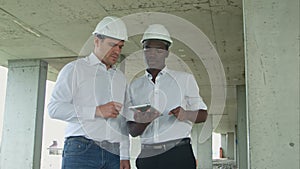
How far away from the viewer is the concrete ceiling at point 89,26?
171 inches

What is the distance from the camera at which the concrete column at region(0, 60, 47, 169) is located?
670 centimetres

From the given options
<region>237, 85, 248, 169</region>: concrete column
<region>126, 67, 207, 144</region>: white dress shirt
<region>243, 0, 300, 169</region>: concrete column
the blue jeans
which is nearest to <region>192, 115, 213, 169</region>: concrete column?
<region>237, 85, 248, 169</region>: concrete column

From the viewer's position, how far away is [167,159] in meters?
2.16

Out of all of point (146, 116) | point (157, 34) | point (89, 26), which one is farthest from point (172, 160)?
point (89, 26)

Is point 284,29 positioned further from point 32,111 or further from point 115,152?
point 32,111

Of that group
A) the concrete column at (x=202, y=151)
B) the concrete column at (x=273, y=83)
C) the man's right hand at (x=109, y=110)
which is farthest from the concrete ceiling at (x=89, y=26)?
the concrete column at (x=202, y=151)

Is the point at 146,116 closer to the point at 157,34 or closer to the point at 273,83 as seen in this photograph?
the point at 157,34

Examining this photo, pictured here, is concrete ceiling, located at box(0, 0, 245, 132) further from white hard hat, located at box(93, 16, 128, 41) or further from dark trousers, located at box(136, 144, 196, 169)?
dark trousers, located at box(136, 144, 196, 169)

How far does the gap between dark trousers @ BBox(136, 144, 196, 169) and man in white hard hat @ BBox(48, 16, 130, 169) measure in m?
0.22

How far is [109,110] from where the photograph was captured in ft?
7.02

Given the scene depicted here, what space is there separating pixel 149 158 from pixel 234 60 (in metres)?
5.17

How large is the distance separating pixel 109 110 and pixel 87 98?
0.19 m

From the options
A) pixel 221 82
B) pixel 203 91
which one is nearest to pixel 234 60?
pixel 221 82

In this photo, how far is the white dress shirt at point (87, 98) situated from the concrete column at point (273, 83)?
33.3 inches
